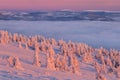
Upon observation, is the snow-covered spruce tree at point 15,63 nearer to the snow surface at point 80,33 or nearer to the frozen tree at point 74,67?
the frozen tree at point 74,67

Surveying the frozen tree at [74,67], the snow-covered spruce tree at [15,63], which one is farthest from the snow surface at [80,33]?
the snow-covered spruce tree at [15,63]

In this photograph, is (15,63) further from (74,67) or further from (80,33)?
(80,33)

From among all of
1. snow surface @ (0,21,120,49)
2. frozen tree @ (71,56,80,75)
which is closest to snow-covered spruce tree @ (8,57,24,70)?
frozen tree @ (71,56,80,75)

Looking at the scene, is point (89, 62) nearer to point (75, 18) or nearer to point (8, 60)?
point (8, 60)

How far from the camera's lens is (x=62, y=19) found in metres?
117

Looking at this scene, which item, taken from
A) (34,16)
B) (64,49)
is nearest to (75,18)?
(34,16)

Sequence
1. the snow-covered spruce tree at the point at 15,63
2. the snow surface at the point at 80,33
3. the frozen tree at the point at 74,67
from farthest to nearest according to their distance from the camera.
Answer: the snow surface at the point at 80,33, the frozen tree at the point at 74,67, the snow-covered spruce tree at the point at 15,63

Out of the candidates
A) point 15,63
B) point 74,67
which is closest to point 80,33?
point 74,67

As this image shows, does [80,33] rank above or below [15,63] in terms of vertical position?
below

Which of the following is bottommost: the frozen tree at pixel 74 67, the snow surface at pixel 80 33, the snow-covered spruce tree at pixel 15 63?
the snow surface at pixel 80 33

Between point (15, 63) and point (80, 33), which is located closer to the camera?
point (15, 63)

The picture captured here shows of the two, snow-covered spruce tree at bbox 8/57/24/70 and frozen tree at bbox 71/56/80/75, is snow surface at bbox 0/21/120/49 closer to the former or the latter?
frozen tree at bbox 71/56/80/75

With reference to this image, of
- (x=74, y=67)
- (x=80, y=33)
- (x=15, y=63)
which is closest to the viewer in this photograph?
(x=15, y=63)

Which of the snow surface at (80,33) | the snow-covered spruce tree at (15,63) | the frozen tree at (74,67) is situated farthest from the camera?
the snow surface at (80,33)
